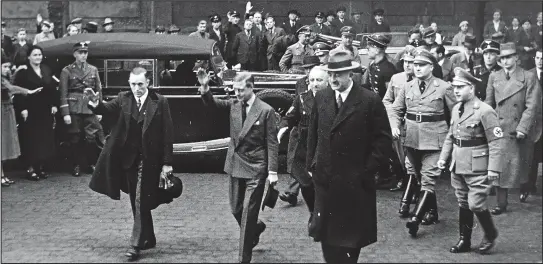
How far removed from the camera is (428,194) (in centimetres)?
841

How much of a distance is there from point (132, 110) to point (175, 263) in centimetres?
159

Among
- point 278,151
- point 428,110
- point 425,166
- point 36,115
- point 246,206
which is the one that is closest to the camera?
point 246,206

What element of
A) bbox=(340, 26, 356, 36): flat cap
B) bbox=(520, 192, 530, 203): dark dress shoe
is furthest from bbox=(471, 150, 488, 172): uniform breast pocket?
bbox=(340, 26, 356, 36): flat cap

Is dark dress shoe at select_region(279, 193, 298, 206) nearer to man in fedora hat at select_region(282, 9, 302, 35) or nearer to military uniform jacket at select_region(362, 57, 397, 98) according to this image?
military uniform jacket at select_region(362, 57, 397, 98)

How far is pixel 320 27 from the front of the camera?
13234 mm

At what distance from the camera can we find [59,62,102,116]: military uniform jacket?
11.2 m

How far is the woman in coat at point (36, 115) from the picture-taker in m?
11.1

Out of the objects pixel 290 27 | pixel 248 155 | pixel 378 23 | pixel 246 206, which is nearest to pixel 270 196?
pixel 246 206

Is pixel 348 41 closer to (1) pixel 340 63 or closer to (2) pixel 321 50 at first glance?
(2) pixel 321 50

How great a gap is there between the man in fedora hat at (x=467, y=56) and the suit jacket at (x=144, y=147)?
692 cm

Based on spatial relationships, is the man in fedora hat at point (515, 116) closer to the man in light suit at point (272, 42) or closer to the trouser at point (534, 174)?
the trouser at point (534, 174)

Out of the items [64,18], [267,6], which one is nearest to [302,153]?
[267,6]

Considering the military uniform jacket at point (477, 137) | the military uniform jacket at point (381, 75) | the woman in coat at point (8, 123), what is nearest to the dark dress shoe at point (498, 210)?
the military uniform jacket at point (477, 137)

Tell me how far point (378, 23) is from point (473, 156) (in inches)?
288
